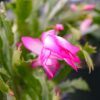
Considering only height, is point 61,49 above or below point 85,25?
above

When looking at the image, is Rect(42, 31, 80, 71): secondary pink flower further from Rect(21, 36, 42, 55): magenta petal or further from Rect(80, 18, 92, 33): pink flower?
Rect(80, 18, 92, 33): pink flower

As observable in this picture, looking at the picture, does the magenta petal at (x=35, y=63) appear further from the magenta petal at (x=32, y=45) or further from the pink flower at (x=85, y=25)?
the pink flower at (x=85, y=25)

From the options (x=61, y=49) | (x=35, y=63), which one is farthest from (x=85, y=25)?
(x=61, y=49)

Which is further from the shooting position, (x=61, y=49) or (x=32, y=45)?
(x=32, y=45)

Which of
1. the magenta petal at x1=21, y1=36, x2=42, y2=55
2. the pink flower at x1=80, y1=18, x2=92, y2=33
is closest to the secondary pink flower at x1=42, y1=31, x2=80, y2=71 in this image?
the magenta petal at x1=21, y1=36, x2=42, y2=55

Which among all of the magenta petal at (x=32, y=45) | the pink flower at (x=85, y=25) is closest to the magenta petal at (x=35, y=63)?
the magenta petal at (x=32, y=45)

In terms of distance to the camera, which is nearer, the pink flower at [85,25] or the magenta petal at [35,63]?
the magenta petal at [35,63]

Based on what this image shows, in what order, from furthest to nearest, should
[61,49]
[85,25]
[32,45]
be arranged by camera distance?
[85,25] → [32,45] → [61,49]

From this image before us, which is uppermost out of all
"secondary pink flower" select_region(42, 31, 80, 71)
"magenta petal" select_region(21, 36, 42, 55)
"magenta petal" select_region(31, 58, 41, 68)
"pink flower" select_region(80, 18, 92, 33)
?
"secondary pink flower" select_region(42, 31, 80, 71)

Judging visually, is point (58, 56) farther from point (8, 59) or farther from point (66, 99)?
point (66, 99)

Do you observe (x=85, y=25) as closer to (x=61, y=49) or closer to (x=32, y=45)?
(x=32, y=45)

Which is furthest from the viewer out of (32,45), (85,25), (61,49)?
(85,25)
